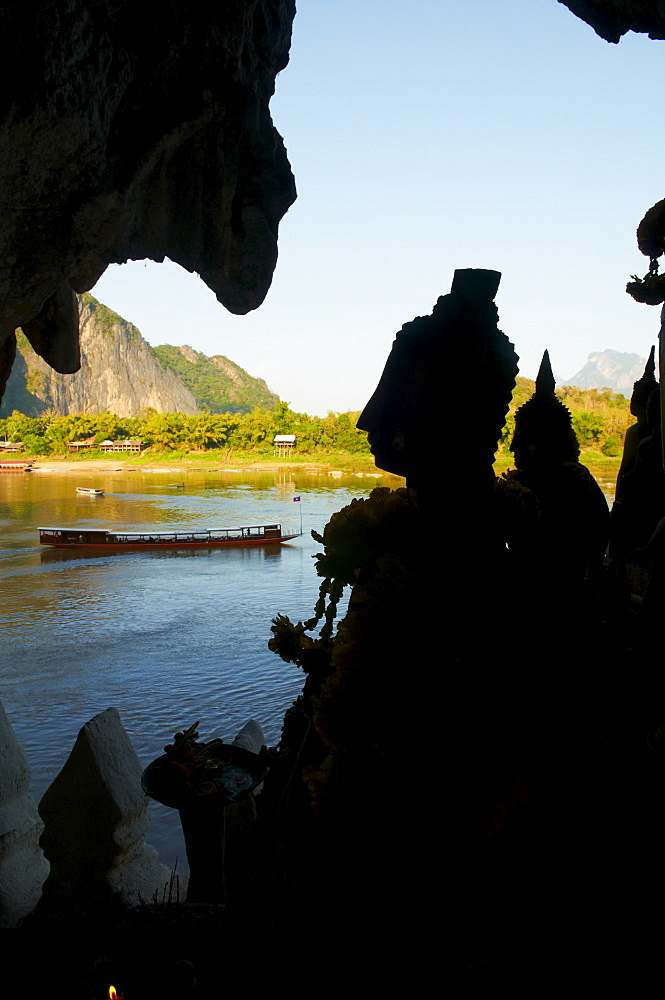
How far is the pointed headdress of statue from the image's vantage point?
2.94 m

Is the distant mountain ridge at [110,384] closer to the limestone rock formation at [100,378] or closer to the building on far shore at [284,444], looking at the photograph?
the limestone rock formation at [100,378]

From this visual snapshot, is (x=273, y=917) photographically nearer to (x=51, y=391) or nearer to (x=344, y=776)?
(x=344, y=776)

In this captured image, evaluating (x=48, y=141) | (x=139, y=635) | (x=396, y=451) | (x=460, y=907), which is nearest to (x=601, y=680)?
(x=460, y=907)

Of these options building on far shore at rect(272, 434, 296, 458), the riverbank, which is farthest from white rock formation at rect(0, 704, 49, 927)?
building on far shore at rect(272, 434, 296, 458)

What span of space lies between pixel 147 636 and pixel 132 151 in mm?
10071

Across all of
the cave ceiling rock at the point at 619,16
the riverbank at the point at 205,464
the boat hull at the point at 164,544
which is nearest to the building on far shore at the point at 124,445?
the riverbank at the point at 205,464

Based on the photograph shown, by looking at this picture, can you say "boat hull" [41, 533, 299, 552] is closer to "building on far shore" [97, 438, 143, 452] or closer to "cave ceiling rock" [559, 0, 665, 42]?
"cave ceiling rock" [559, 0, 665, 42]

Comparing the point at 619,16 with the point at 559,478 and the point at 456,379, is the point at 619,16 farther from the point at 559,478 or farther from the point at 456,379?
the point at 456,379

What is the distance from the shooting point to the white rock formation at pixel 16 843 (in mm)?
2395

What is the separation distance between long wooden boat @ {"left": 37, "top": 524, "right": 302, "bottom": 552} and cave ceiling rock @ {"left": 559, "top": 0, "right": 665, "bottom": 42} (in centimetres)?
1730

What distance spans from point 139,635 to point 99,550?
9653 mm

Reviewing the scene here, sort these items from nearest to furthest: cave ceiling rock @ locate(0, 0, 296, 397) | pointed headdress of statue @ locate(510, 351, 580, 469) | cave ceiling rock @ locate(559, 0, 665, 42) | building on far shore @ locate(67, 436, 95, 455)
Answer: pointed headdress of statue @ locate(510, 351, 580, 469)
cave ceiling rock @ locate(0, 0, 296, 397)
cave ceiling rock @ locate(559, 0, 665, 42)
building on far shore @ locate(67, 436, 95, 455)

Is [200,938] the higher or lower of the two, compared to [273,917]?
lower

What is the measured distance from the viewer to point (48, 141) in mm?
3814
